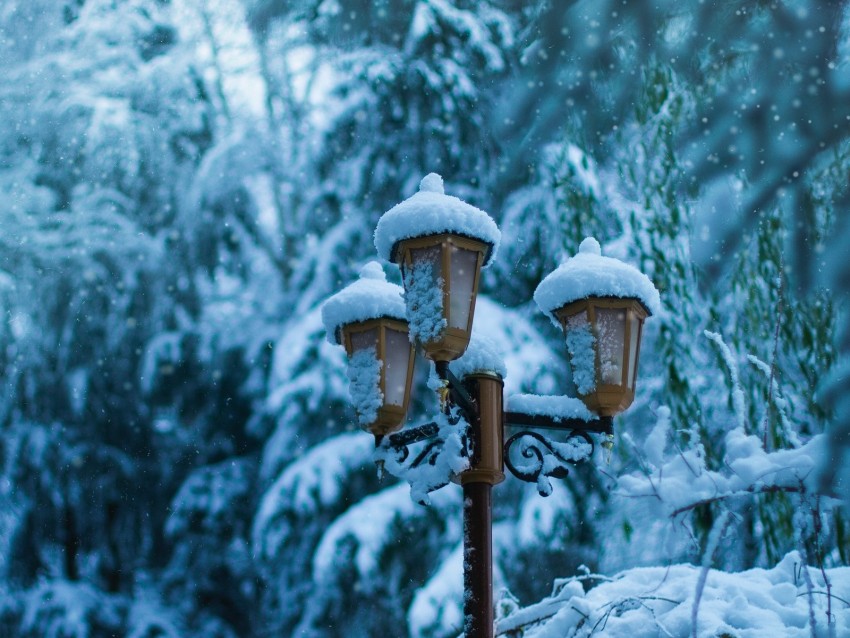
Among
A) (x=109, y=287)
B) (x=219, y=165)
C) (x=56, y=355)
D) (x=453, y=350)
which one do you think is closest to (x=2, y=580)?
(x=56, y=355)

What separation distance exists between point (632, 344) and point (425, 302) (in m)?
0.85

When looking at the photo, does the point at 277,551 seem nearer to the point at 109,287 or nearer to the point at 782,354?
the point at 109,287

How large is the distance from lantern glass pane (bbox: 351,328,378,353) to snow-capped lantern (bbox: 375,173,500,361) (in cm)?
49

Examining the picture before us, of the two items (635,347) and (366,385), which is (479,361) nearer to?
(366,385)

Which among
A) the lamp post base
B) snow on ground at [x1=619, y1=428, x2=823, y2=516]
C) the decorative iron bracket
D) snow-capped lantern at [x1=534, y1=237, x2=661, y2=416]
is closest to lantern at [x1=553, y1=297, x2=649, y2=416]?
snow-capped lantern at [x1=534, y1=237, x2=661, y2=416]

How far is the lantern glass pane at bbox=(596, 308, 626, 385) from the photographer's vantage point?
341cm

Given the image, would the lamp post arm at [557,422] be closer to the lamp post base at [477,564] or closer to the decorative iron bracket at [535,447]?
the decorative iron bracket at [535,447]

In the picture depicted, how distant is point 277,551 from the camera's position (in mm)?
9453

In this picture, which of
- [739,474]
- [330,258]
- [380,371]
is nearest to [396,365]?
[380,371]

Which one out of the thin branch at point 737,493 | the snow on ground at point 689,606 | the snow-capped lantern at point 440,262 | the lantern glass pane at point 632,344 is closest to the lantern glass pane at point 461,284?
the snow-capped lantern at point 440,262

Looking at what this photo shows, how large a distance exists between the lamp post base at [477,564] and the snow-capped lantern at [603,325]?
543 mm

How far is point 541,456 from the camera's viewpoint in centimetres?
347

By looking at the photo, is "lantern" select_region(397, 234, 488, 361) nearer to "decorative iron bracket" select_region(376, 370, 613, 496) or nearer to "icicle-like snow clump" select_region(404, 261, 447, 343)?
"icicle-like snow clump" select_region(404, 261, 447, 343)

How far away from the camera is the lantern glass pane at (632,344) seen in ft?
11.4
